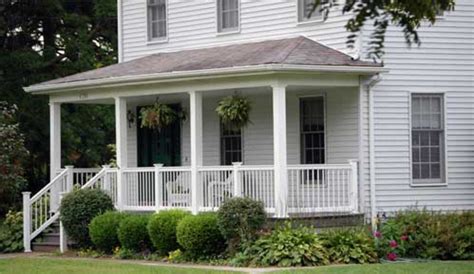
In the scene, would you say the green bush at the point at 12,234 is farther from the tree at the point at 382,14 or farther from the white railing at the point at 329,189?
the tree at the point at 382,14

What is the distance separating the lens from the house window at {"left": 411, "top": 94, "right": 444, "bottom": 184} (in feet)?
70.1

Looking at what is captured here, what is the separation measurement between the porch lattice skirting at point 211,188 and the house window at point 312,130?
76 cm

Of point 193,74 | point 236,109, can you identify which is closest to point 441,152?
point 236,109

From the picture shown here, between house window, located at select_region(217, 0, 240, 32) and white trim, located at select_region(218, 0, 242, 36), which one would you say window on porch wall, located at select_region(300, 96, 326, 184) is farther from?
house window, located at select_region(217, 0, 240, 32)

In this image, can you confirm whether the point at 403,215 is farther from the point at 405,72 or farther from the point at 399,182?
the point at 405,72

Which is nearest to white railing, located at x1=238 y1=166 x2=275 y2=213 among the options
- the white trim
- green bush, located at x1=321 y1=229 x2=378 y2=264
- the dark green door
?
green bush, located at x1=321 y1=229 x2=378 y2=264

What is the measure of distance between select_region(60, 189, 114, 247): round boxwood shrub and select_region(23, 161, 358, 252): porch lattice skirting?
0.48 metres

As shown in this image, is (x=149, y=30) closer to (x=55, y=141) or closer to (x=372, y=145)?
(x=55, y=141)

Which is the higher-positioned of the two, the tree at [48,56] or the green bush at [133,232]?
the tree at [48,56]

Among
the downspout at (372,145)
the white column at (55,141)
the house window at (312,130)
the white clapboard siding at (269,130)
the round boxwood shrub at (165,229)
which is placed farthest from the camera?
the white column at (55,141)

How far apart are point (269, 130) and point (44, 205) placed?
19.1ft

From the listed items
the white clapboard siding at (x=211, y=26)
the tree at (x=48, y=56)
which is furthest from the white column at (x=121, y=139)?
the tree at (x=48, y=56)

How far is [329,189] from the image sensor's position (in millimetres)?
20234

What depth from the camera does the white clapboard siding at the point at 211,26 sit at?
844 inches
